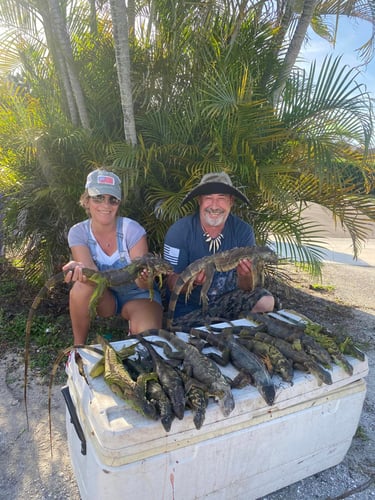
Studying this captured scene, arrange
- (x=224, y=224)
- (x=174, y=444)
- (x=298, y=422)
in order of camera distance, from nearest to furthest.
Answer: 1. (x=174, y=444)
2. (x=298, y=422)
3. (x=224, y=224)

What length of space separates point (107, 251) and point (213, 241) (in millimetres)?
1085

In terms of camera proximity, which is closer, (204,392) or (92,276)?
(204,392)

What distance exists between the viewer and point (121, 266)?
12.0 feet

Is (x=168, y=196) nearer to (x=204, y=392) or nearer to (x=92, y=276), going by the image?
(x=92, y=276)

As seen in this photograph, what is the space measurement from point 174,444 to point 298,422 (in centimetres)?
88

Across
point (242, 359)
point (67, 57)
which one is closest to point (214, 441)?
point (242, 359)

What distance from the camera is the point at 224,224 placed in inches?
151

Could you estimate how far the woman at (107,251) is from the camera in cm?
349

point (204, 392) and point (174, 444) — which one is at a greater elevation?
point (204, 392)

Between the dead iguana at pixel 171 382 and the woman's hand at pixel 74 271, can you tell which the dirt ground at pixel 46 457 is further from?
the woman's hand at pixel 74 271

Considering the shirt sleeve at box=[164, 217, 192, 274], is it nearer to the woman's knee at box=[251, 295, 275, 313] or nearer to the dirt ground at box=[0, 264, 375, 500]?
the woman's knee at box=[251, 295, 275, 313]

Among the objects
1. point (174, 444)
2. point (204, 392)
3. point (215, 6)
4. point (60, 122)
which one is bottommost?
point (174, 444)

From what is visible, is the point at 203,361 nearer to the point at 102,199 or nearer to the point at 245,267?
the point at 245,267

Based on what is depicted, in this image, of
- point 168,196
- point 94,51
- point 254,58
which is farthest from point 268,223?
A: point 94,51
